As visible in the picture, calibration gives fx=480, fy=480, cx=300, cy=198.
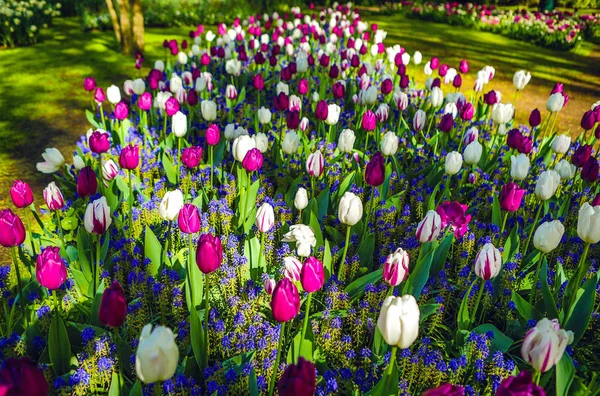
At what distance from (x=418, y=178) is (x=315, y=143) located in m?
1.01

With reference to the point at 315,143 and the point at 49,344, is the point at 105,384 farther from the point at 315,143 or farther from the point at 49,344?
the point at 315,143

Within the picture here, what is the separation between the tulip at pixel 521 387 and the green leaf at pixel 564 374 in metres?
0.89

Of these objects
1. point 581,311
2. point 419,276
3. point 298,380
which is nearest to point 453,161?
point 419,276

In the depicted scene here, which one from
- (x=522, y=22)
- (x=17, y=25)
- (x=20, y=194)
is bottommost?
(x=20, y=194)

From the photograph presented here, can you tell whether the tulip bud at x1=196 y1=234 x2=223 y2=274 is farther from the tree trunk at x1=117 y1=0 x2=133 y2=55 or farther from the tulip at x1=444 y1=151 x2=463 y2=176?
the tree trunk at x1=117 y1=0 x2=133 y2=55

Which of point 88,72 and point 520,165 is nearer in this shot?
point 520,165

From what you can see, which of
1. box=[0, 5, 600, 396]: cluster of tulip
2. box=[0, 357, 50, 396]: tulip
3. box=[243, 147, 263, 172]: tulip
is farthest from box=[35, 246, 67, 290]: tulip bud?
box=[243, 147, 263, 172]: tulip

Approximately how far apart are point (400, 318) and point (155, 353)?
0.74 metres

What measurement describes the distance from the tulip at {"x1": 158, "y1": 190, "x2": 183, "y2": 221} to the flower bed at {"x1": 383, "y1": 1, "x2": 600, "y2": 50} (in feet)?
45.3

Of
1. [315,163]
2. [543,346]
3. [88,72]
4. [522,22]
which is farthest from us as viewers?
[522,22]

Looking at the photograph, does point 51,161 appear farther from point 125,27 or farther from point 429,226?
point 125,27

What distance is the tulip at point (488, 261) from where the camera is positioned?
2150 mm

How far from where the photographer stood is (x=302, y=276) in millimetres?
1860

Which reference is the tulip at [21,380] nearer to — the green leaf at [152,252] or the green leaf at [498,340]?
the green leaf at [152,252]
